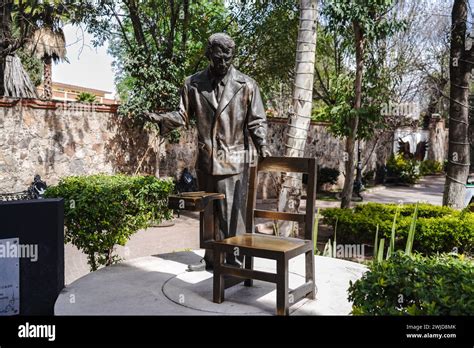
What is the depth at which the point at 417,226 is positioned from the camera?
6.41 m

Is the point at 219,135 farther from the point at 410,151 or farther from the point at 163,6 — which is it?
the point at 410,151

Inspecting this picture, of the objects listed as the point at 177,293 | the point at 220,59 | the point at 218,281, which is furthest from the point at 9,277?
the point at 220,59

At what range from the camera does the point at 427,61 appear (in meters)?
18.4

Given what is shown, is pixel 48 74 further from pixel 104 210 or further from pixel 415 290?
pixel 415 290

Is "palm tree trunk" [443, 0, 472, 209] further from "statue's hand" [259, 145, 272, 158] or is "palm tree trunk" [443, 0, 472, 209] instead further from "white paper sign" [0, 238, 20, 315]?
"white paper sign" [0, 238, 20, 315]

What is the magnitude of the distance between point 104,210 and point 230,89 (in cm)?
191

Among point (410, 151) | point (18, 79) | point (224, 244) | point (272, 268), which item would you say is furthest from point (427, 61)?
point (224, 244)

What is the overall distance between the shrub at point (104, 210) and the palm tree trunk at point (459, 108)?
5.25 meters

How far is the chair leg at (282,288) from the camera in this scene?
123 inches

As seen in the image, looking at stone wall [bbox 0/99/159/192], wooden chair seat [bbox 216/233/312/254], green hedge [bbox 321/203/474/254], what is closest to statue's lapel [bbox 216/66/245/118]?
wooden chair seat [bbox 216/233/312/254]

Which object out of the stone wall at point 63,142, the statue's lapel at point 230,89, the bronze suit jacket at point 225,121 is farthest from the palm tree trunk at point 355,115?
the statue's lapel at point 230,89

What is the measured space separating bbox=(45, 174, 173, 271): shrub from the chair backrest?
172 centimetres

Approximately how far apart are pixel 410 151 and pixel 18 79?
19.4m
